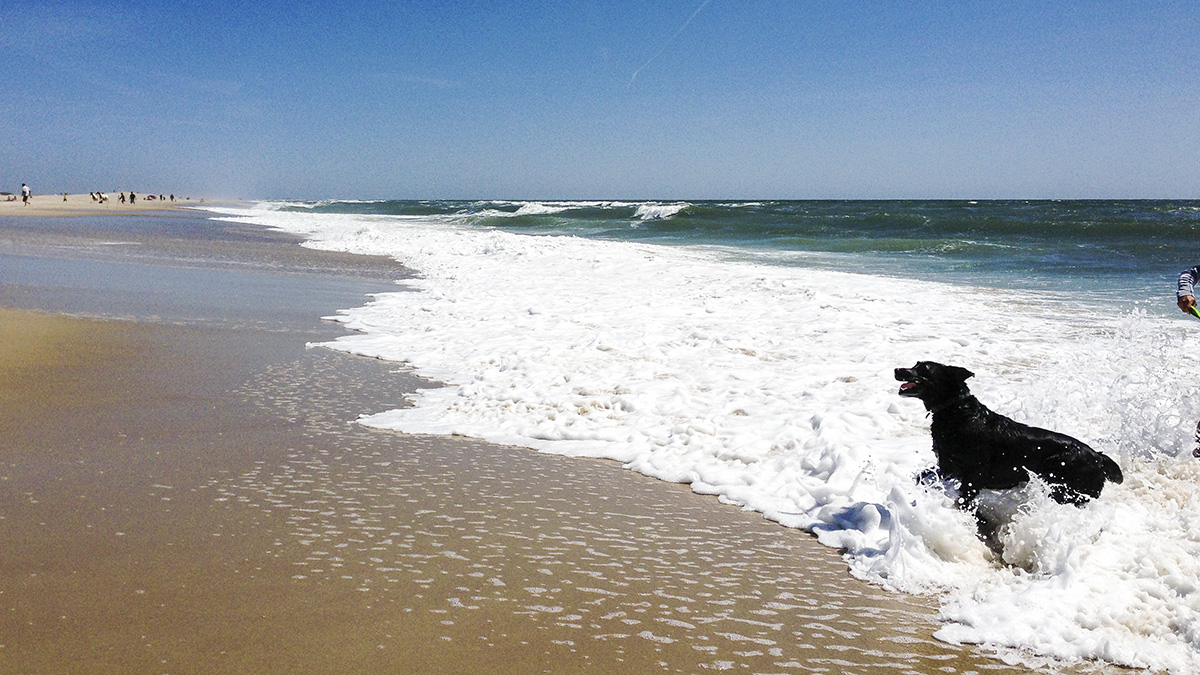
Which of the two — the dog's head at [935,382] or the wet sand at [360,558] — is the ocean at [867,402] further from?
the dog's head at [935,382]

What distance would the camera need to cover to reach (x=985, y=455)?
373cm

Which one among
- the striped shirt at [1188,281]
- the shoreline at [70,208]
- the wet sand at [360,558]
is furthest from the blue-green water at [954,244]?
the shoreline at [70,208]

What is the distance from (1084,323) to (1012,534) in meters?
8.02

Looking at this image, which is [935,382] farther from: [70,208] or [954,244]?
[70,208]

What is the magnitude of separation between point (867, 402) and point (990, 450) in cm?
229

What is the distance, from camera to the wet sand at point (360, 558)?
2801 mm

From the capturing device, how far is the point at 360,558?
3510mm

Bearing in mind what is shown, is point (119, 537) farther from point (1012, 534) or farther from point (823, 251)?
point (823, 251)

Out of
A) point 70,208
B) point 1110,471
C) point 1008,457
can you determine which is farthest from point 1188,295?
point 70,208

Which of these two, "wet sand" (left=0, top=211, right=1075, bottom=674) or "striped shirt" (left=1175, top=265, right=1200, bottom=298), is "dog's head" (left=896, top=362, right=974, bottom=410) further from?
"striped shirt" (left=1175, top=265, right=1200, bottom=298)

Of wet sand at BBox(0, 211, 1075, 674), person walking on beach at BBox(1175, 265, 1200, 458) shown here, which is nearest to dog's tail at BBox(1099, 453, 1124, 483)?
person walking on beach at BBox(1175, 265, 1200, 458)

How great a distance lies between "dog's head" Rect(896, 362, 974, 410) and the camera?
12.3 feet

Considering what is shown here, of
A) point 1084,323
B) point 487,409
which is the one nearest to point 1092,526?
point 487,409

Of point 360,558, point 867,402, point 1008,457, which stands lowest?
point 360,558
